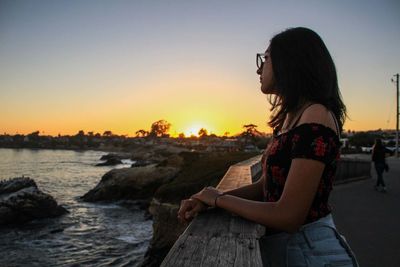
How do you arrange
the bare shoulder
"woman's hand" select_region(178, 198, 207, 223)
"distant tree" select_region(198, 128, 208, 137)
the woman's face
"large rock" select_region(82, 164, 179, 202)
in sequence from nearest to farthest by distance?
1. the bare shoulder
2. the woman's face
3. "woman's hand" select_region(178, 198, 207, 223)
4. "large rock" select_region(82, 164, 179, 202)
5. "distant tree" select_region(198, 128, 208, 137)

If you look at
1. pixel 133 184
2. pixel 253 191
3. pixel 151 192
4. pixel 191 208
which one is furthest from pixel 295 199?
pixel 133 184

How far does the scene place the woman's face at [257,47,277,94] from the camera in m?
2.03

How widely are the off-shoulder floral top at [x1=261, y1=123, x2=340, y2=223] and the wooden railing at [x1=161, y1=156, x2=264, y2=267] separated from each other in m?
0.24

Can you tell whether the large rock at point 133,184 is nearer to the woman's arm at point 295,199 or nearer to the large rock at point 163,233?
the large rock at point 163,233

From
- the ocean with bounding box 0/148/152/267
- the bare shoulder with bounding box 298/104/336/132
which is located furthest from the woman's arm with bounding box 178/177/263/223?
the ocean with bounding box 0/148/152/267

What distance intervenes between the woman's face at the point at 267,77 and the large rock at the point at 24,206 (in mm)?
18072

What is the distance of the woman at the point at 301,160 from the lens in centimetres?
161

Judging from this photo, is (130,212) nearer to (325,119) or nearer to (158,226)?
(158,226)

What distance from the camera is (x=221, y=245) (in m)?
1.77

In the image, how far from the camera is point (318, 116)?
67.2 inches

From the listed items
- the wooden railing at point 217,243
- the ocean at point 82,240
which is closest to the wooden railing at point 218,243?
the wooden railing at point 217,243

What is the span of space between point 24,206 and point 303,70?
18954mm

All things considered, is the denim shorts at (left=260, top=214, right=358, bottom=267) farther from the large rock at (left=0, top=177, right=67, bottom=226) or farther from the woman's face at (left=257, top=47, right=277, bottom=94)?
the large rock at (left=0, top=177, right=67, bottom=226)

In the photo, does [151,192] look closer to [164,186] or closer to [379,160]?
[164,186]
